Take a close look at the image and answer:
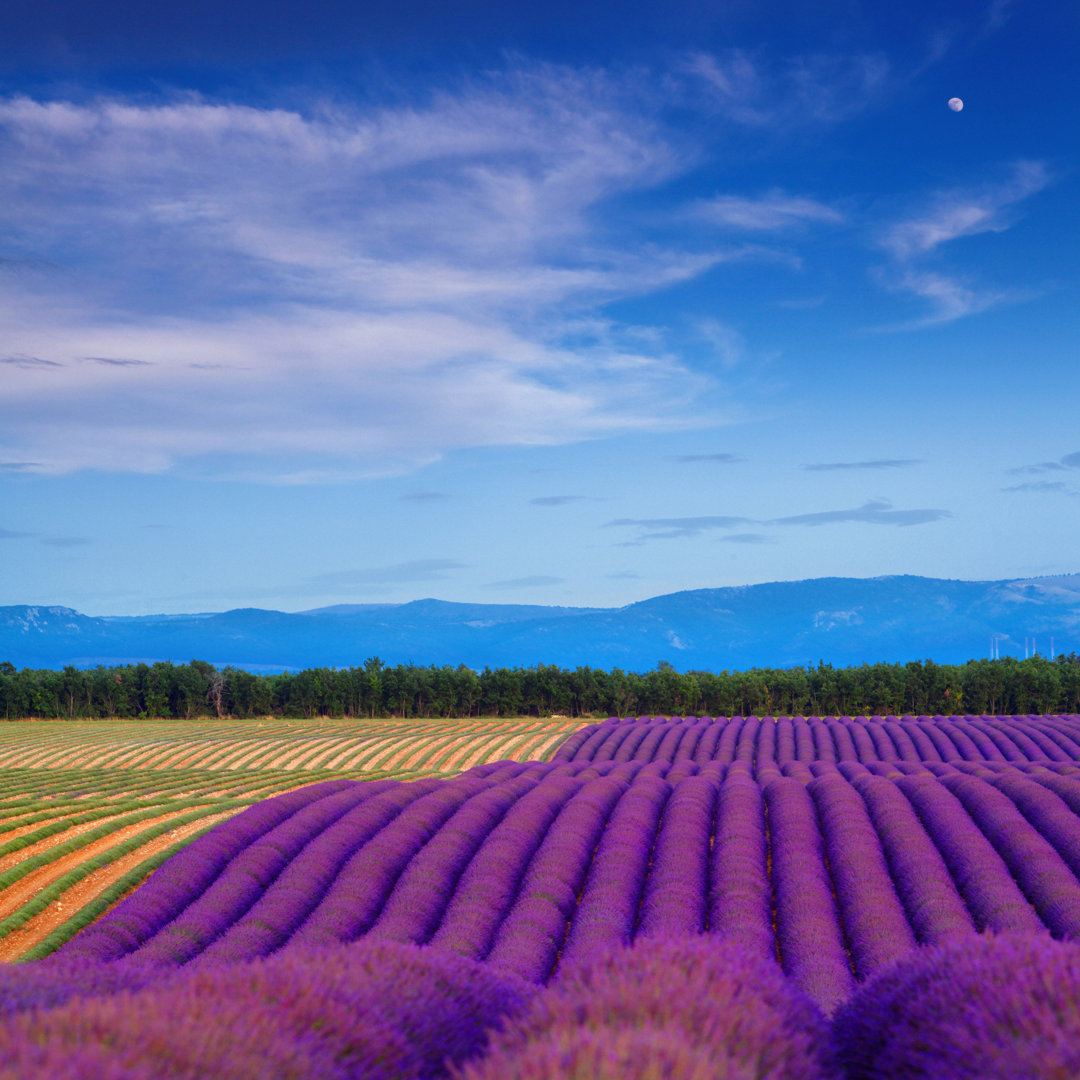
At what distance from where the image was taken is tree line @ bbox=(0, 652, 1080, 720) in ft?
334

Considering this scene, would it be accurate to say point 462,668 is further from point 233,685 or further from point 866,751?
point 866,751

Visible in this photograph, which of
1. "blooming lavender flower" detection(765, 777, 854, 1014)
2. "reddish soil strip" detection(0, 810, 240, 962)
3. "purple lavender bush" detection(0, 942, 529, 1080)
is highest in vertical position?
"purple lavender bush" detection(0, 942, 529, 1080)

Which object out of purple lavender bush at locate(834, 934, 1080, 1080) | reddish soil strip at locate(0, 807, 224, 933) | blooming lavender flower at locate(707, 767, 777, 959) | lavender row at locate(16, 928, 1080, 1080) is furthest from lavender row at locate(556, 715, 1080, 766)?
lavender row at locate(16, 928, 1080, 1080)

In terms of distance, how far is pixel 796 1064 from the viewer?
194 inches

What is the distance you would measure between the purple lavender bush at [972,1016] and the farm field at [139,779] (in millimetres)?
18820

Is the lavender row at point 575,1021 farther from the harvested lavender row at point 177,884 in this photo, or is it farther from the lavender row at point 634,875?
the harvested lavender row at point 177,884

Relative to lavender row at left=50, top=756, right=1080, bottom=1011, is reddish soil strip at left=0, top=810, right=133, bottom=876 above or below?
below

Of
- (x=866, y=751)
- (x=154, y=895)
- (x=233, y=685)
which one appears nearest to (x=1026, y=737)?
(x=866, y=751)

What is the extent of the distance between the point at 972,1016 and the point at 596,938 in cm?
1230

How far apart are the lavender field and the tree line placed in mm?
71454

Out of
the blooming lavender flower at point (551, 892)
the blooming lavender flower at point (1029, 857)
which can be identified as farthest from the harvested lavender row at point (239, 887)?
the blooming lavender flower at point (1029, 857)

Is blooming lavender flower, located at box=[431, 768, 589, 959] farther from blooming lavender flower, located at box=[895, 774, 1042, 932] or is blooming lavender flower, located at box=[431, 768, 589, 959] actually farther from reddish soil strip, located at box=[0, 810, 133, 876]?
reddish soil strip, located at box=[0, 810, 133, 876]

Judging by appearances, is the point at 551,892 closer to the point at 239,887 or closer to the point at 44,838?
the point at 239,887

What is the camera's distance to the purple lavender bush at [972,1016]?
4.46 m
